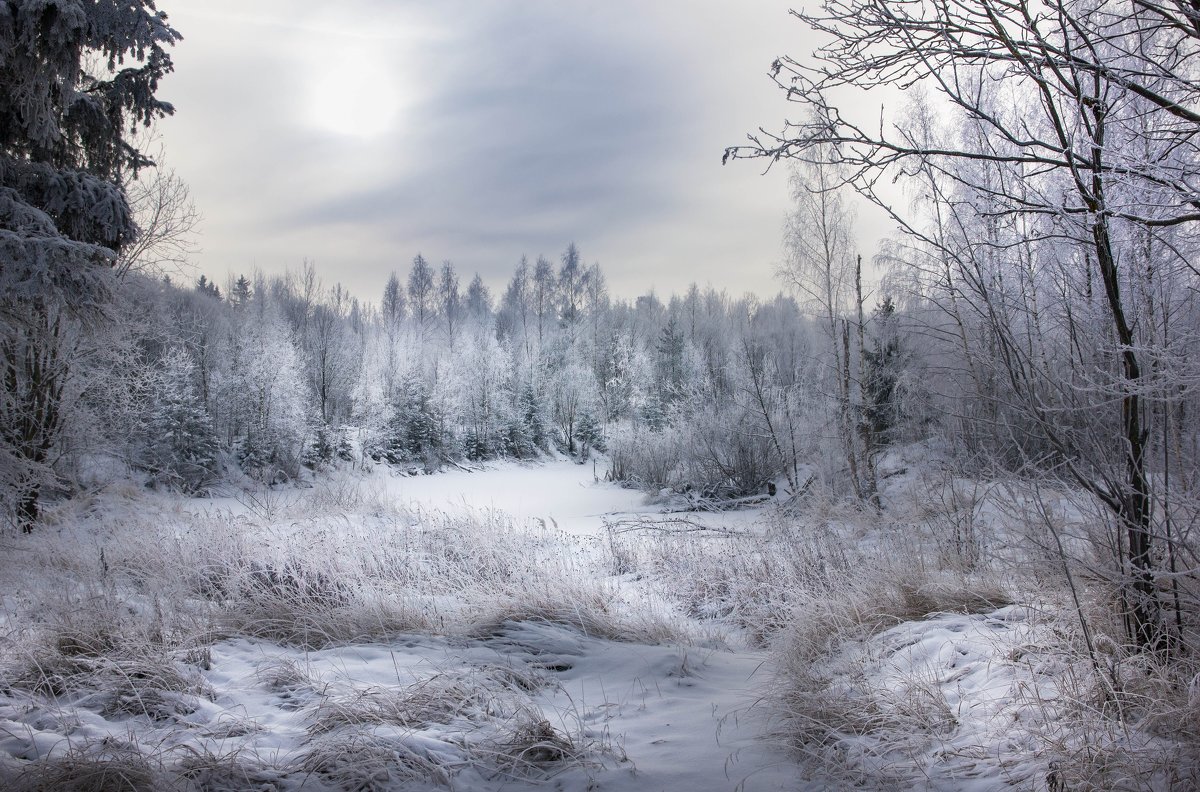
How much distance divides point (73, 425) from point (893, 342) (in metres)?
18.4

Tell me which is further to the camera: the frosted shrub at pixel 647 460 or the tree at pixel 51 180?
the frosted shrub at pixel 647 460

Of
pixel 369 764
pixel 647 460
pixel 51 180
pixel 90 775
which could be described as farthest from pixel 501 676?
pixel 647 460

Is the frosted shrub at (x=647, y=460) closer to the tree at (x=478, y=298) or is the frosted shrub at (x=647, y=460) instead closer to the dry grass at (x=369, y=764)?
the dry grass at (x=369, y=764)

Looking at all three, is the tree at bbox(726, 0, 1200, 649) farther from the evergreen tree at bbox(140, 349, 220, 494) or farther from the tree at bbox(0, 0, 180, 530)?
the evergreen tree at bbox(140, 349, 220, 494)

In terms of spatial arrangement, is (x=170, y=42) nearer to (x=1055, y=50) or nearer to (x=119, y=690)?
(x=119, y=690)

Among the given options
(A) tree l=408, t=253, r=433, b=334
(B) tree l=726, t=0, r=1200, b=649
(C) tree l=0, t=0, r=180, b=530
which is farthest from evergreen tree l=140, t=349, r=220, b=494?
(A) tree l=408, t=253, r=433, b=334

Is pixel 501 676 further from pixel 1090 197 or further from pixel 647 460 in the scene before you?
pixel 647 460

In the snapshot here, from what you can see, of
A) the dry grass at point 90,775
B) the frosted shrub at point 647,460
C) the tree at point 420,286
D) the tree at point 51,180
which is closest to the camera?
the dry grass at point 90,775

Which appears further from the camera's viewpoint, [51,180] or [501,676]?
[51,180]

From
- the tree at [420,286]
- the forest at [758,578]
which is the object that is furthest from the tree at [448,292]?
the forest at [758,578]

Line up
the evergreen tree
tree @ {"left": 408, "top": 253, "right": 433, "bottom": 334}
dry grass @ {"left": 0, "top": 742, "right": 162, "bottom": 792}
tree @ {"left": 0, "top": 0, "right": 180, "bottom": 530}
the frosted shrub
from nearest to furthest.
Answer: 1. dry grass @ {"left": 0, "top": 742, "right": 162, "bottom": 792}
2. tree @ {"left": 0, "top": 0, "right": 180, "bottom": 530}
3. the evergreen tree
4. the frosted shrub
5. tree @ {"left": 408, "top": 253, "right": 433, "bottom": 334}

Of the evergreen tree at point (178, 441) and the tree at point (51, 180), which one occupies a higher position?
the tree at point (51, 180)

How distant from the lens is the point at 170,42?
4.89m

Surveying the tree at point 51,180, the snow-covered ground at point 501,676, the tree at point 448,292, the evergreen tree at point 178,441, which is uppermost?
the tree at point 448,292
